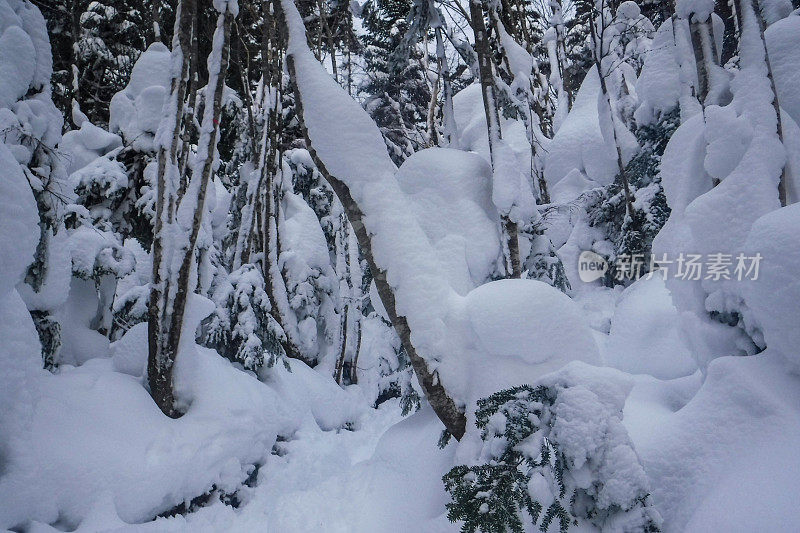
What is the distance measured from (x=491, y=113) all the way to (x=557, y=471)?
13.3 feet

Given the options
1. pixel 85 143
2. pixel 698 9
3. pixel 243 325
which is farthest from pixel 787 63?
pixel 85 143

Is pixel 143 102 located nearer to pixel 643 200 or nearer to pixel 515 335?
pixel 515 335

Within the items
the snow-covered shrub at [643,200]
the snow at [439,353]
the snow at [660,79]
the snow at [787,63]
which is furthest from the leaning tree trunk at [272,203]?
the snow at [787,63]

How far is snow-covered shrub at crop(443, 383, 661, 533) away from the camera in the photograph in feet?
6.77

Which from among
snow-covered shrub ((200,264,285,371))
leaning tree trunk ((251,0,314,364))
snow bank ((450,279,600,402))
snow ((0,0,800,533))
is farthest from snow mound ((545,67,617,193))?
snow bank ((450,279,600,402))

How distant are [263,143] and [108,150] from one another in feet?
9.21

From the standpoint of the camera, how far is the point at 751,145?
3.40m

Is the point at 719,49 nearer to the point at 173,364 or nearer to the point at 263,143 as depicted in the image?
the point at 173,364

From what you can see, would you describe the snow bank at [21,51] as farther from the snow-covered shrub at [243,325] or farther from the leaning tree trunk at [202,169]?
the snow-covered shrub at [243,325]

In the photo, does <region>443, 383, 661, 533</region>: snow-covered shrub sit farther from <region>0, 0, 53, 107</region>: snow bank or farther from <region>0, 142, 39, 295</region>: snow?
<region>0, 0, 53, 107</region>: snow bank

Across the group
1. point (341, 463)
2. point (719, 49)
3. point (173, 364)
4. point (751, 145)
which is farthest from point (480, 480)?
point (719, 49)

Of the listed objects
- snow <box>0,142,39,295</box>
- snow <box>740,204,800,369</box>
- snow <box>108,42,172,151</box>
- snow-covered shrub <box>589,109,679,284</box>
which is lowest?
snow <box>740,204,800,369</box>

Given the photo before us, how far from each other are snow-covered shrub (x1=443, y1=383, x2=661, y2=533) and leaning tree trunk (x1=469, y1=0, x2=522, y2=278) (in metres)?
2.50

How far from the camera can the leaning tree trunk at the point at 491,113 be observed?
4.70 metres
